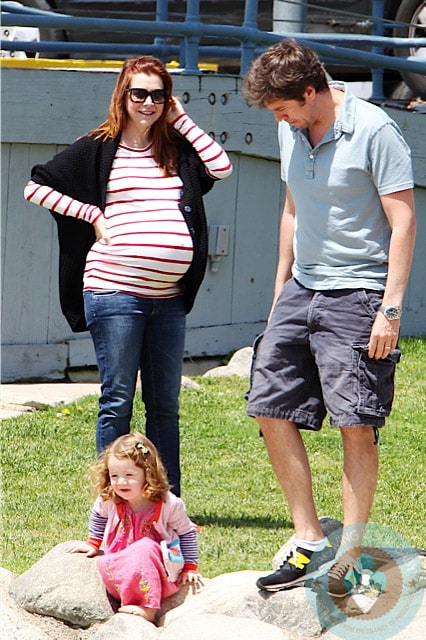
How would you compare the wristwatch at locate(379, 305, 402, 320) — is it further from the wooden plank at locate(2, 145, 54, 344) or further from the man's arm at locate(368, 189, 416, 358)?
the wooden plank at locate(2, 145, 54, 344)

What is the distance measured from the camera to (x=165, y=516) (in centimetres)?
453

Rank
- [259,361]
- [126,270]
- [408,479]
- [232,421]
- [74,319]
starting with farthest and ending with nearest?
[232,421]
[408,479]
[74,319]
[126,270]
[259,361]

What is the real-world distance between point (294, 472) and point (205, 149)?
1.56 m

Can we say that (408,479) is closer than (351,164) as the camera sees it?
No

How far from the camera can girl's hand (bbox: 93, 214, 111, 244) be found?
5105 mm

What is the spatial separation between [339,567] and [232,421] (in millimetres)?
3058

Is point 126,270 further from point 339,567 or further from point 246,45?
point 246,45

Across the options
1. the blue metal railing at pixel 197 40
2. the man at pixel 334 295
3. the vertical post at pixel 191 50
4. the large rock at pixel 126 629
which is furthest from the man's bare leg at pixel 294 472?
the vertical post at pixel 191 50

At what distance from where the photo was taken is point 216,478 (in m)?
6.23

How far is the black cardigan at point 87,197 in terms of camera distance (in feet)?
17.0

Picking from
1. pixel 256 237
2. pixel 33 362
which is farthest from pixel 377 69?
pixel 33 362

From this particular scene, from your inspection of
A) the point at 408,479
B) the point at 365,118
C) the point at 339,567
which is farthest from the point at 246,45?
the point at 339,567

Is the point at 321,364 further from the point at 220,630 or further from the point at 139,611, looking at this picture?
the point at 139,611

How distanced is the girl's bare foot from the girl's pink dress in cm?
2
